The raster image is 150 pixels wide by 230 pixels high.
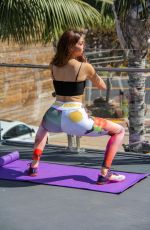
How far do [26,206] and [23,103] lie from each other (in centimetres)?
1371

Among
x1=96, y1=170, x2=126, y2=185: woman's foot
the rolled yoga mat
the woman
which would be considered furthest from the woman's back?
the rolled yoga mat

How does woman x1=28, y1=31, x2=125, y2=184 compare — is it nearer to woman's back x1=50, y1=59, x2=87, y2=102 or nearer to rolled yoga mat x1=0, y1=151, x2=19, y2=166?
woman's back x1=50, y1=59, x2=87, y2=102

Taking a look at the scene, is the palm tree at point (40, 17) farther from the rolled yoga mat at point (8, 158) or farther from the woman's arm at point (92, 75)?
the woman's arm at point (92, 75)

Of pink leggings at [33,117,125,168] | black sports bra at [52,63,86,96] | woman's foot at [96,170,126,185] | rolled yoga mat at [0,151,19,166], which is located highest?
black sports bra at [52,63,86,96]

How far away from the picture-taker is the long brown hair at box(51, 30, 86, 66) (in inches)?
171

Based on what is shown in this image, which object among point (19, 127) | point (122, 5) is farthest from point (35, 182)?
point (19, 127)

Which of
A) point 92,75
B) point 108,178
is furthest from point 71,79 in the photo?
point 108,178

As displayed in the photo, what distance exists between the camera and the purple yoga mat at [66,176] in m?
4.53

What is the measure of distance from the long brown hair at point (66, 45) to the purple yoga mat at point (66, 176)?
1.11 m

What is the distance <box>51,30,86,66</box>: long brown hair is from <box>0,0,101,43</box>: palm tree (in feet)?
15.2

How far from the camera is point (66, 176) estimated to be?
489 centimetres

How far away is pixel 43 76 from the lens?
1850 centimetres

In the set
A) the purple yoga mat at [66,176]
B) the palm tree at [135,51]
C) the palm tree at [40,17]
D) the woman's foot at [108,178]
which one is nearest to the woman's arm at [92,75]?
the woman's foot at [108,178]

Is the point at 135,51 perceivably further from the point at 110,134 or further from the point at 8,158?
the point at 110,134
